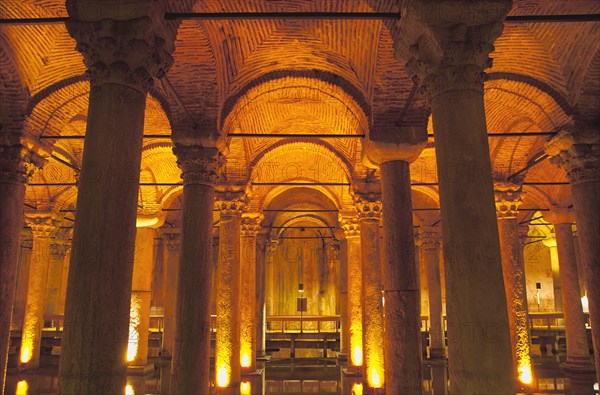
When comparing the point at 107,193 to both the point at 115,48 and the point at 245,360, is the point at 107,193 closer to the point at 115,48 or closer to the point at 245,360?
the point at 115,48

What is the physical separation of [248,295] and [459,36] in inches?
386

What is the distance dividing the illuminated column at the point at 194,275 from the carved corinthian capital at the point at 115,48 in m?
3.15

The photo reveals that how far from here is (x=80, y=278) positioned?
13.2 ft

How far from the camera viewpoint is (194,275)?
23.5 feet

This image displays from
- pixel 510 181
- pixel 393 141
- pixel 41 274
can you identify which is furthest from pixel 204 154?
pixel 41 274

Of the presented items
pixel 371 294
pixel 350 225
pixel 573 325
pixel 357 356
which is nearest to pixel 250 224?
pixel 350 225

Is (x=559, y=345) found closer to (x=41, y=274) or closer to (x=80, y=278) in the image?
(x=41, y=274)

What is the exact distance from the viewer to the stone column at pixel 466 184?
395cm

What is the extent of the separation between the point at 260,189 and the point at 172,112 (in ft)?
22.5

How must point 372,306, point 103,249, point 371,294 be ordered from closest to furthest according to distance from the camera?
point 103,249, point 372,306, point 371,294

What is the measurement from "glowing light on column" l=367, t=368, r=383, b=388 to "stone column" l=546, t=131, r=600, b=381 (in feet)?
12.8

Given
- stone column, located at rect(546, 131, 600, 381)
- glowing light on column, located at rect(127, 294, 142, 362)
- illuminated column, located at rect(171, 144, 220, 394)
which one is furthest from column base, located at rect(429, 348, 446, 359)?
illuminated column, located at rect(171, 144, 220, 394)

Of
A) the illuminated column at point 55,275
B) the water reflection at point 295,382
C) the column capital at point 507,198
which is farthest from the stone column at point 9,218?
the illuminated column at point 55,275

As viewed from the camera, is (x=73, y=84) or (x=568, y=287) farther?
(x=568, y=287)
